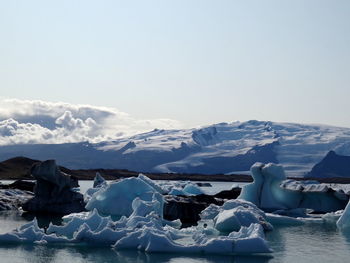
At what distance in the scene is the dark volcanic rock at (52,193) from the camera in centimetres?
2908

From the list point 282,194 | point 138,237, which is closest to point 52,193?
point 282,194

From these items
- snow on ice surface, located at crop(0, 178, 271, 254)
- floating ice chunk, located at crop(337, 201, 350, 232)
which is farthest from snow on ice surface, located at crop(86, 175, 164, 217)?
floating ice chunk, located at crop(337, 201, 350, 232)

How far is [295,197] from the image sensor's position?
112ft

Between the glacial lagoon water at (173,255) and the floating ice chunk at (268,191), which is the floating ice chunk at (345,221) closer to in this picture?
the glacial lagoon water at (173,255)

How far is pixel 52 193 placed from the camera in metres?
29.8

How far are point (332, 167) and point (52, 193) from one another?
151726mm

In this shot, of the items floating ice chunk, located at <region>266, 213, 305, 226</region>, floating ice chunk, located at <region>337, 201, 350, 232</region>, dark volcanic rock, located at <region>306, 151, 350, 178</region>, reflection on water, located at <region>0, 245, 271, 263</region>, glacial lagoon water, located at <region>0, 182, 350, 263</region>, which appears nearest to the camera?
reflection on water, located at <region>0, 245, 271, 263</region>

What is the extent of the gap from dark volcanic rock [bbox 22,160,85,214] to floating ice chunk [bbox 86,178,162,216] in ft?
7.02

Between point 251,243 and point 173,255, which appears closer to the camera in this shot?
point 173,255

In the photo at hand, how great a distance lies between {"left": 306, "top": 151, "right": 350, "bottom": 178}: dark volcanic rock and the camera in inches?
6644

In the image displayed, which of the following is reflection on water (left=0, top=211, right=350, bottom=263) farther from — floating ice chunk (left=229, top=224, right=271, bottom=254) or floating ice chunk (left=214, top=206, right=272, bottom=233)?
floating ice chunk (left=214, top=206, right=272, bottom=233)

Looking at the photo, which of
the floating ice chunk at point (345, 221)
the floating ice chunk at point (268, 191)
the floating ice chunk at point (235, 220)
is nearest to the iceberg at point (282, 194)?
the floating ice chunk at point (268, 191)

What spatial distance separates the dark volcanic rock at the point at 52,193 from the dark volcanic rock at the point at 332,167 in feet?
465

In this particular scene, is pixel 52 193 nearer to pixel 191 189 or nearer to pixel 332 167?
pixel 191 189
